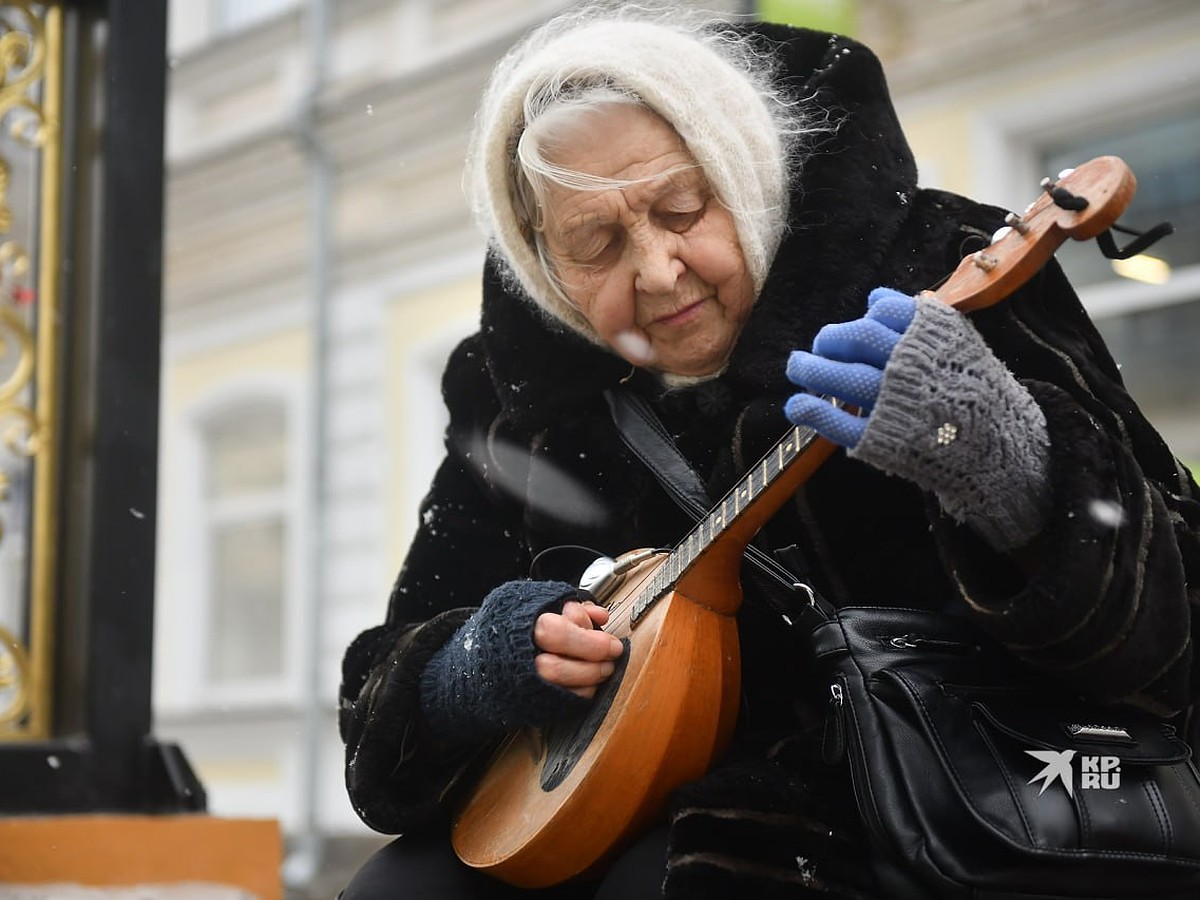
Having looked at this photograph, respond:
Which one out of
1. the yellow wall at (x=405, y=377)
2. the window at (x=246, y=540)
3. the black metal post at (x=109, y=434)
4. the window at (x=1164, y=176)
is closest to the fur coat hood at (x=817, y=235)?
the black metal post at (x=109, y=434)

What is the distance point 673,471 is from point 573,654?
0.82 ft

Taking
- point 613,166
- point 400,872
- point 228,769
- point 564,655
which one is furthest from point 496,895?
point 228,769

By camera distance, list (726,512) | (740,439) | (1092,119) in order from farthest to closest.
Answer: (1092,119)
(740,439)
(726,512)

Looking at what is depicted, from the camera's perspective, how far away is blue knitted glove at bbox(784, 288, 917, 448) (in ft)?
4.00

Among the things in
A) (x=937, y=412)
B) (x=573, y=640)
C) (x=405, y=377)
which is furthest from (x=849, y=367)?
(x=405, y=377)

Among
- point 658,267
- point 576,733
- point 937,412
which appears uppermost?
point 658,267

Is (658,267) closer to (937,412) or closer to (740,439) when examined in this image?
(740,439)

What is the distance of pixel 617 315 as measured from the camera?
5.48 feet

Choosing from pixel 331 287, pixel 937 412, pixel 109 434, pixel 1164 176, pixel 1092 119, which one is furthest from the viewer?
pixel 331 287

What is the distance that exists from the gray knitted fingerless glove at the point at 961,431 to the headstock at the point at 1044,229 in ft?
0.16

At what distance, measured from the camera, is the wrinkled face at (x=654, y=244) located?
160 cm

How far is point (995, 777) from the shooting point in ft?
4.09

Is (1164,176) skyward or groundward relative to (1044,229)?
skyward

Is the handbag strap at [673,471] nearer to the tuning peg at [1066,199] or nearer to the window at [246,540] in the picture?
the tuning peg at [1066,199]
